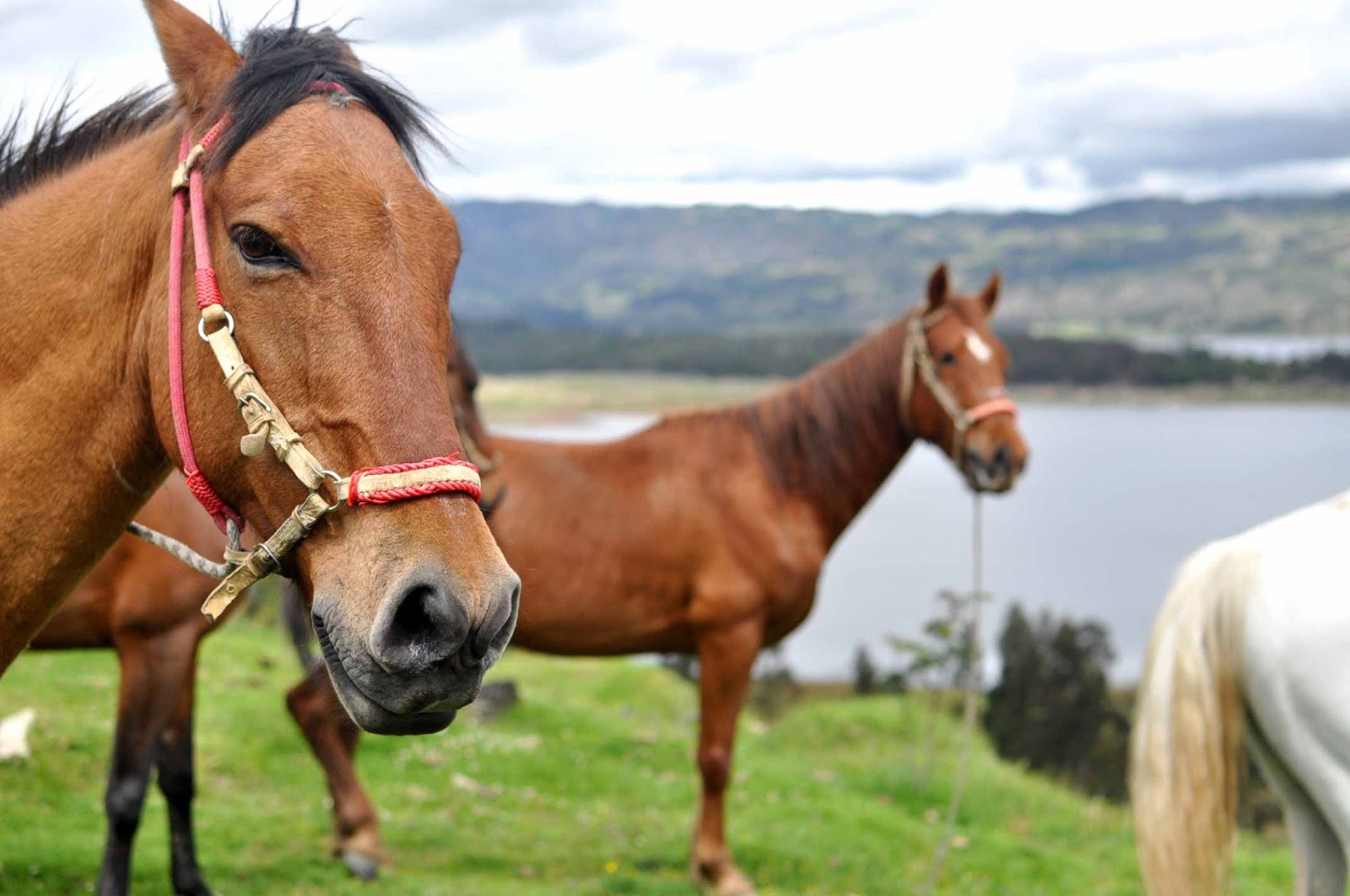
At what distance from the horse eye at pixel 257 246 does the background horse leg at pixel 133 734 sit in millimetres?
3174

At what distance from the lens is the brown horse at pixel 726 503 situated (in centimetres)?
554

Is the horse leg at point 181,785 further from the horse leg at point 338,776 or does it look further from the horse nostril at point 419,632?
the horse nostril at point 419,632

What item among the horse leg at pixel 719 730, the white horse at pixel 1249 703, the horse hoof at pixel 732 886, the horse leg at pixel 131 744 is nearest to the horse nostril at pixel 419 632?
the white horse at pixel 1249 703

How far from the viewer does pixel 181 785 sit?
4.75 m

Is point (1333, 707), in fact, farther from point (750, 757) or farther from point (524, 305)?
point (524, 305)

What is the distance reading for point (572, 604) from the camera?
5.46 metres

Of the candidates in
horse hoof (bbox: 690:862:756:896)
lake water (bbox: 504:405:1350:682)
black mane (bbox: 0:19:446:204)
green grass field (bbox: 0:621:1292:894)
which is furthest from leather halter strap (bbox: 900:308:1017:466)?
lake water (bbox: 504:405:1350:682)

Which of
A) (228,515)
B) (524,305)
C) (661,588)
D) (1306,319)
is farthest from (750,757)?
(524,305)

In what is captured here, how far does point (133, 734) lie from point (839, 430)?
374 centimetres

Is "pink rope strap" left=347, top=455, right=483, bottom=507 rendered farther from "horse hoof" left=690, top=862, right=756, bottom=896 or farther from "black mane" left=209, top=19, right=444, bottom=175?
"horse hoof" left=690, top=862, right=756, bottom=896

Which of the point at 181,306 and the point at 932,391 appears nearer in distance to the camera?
the point at 181,306

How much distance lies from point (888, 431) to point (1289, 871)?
4067 millimetres

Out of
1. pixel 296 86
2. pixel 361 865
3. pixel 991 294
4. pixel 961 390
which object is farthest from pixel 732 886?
pixel 296 86

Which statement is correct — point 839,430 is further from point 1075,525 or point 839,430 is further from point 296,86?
point 1075,525
